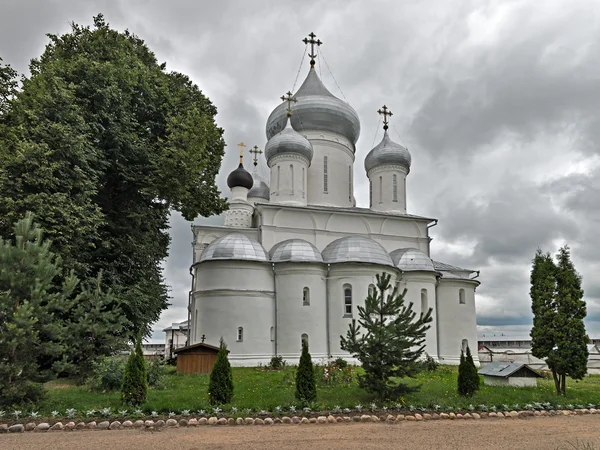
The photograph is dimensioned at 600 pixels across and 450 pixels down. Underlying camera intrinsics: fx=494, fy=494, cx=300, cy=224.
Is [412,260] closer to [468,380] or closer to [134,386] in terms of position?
[468,380]

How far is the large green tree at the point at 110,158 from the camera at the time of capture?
49.1 ft

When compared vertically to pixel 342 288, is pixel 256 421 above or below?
below

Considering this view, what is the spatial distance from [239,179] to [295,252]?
1011 centimetres

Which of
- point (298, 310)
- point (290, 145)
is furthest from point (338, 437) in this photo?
point (290, 145)

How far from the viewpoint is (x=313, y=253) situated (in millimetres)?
22094

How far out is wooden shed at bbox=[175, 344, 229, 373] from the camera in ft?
56.0

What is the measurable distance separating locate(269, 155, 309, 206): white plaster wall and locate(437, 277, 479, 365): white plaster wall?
8.47m

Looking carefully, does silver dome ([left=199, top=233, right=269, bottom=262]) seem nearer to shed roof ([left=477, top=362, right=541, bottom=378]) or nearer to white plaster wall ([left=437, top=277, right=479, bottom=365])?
white plaster wall ([left=437, top=277, right=479, bottom=365])

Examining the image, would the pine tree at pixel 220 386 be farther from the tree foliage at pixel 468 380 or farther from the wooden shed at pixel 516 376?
the wooden shed at pixel 516 376

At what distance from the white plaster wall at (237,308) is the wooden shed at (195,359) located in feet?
10.5

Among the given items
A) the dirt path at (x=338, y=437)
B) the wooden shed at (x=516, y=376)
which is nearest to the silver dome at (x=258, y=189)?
the wooden shed at (x=516, y=376)

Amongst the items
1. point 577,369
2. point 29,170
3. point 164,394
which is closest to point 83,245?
point 29,170

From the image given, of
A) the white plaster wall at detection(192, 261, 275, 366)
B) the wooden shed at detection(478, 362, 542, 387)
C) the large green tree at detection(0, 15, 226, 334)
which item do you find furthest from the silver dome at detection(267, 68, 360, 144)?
the wooden shed at detection(478, 362, 542, 387)

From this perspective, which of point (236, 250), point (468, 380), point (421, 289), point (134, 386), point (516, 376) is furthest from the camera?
point (421, 289)
